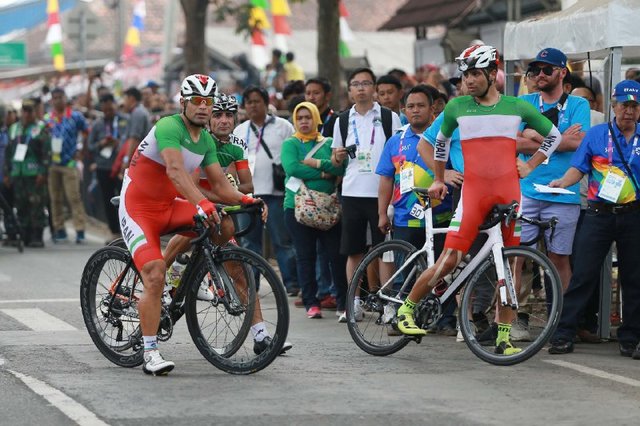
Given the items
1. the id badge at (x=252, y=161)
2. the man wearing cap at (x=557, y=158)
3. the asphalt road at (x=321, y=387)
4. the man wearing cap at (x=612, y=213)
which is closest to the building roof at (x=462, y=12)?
the id badge at (x=252, y=161)

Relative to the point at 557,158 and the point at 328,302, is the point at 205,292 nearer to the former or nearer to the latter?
the point at 557,158

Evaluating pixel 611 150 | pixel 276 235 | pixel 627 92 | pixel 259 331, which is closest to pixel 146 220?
pixel 259 331

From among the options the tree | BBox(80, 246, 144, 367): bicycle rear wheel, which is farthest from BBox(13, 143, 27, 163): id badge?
BBox(80, 246, 144, 367): bicycle rear wheel

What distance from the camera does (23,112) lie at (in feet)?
68.8

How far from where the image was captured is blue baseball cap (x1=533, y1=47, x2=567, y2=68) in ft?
35.2

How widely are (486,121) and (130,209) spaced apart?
2372 mm

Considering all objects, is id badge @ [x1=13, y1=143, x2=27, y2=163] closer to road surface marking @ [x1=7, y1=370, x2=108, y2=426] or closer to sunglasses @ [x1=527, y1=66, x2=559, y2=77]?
sunglasses @ [x1=527, y1=66, x2=559, y2=77]

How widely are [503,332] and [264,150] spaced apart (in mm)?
4862

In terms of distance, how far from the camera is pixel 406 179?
37.3ft

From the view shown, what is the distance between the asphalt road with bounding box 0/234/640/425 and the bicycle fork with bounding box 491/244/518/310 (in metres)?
0.45

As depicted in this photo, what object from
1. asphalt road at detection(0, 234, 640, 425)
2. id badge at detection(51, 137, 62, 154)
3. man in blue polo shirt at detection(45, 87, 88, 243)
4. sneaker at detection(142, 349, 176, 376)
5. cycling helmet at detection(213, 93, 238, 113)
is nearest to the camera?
asphalt road at detection(0, 234, 640, 425)

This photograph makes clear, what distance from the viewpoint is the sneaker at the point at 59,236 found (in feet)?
72.1

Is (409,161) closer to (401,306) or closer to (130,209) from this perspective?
(401,306)

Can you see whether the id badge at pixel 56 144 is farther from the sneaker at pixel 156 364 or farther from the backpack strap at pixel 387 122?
→ the sneaker at pixel 156 364
